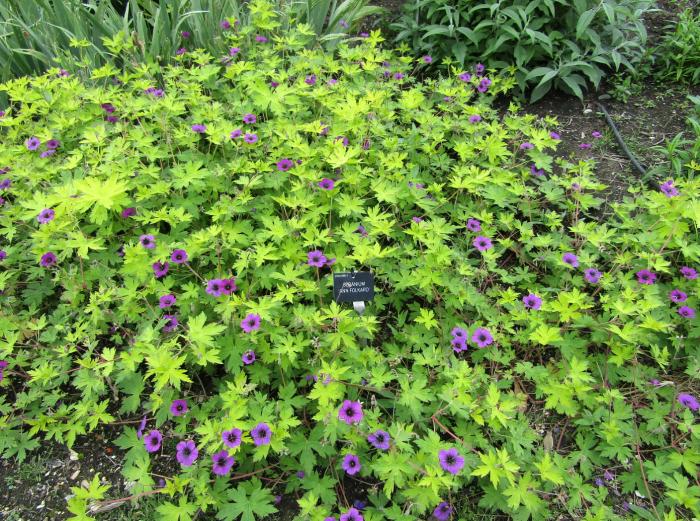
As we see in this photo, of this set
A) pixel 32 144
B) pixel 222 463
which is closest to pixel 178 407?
pixel 222 463

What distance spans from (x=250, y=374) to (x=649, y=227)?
7.44 ft

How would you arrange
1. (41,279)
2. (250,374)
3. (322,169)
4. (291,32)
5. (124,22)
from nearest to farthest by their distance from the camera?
(250,374)
(41,279)
(322,169)
(291,32)
(124,22)

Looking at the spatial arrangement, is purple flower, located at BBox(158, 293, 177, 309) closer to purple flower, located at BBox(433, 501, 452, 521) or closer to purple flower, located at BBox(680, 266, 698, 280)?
purple flower, located at BBox(433, 501, 452, 521)

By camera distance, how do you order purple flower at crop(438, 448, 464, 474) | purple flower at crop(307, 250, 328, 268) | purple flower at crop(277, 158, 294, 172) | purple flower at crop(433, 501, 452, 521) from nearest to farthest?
purple flower at crop(438, 448, 464, 474) < purple flower at crop(433, 501, 452, 521) < purple flower at crop(307, 250, 328, 268) < purple flower at crop(277, 158, 294, 172)

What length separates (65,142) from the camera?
9.59 feet

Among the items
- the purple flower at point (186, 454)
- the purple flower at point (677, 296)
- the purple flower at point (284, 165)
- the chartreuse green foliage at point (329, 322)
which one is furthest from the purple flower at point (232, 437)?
the purple flower at point (677, 296)

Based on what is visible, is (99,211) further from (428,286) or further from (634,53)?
(634,53)

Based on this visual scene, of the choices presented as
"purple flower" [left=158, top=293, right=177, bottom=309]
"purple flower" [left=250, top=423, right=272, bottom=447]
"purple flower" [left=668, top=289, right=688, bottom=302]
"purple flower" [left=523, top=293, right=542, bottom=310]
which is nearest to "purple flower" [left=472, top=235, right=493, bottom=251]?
"purple flower" [left=523, top=293, right=542, bottom=310]

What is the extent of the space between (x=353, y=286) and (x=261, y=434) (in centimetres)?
69

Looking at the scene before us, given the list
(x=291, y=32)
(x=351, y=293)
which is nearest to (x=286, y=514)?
(x=351, y=293)

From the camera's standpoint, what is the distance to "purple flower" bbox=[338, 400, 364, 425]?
1757 millimetres

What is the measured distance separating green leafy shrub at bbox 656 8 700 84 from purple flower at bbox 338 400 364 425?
3.89 metres

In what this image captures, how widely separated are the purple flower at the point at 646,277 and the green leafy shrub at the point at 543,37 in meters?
1.84

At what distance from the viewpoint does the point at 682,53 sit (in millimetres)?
3875
